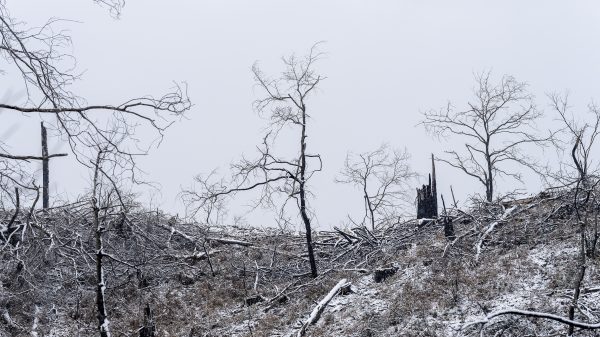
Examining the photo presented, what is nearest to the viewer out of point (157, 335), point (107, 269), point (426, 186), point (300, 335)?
point (300, 335)

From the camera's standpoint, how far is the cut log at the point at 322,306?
1217cm

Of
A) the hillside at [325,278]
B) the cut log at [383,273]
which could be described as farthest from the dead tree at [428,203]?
the cut log at [383,273]

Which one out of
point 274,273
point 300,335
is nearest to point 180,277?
point 274,273

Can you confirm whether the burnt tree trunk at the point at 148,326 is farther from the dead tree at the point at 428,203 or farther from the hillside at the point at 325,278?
the dead tree at the point at 428,203

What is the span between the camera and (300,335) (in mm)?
11945

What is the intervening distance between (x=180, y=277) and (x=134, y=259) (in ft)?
4.52

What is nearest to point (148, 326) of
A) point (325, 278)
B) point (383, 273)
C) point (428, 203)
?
point (325, 278)

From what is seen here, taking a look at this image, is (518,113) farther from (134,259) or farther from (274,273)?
(134,259)

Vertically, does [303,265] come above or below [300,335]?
above

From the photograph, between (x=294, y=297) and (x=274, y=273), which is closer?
(x=294, y=297)

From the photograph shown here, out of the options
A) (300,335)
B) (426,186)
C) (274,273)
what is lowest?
(300,335)

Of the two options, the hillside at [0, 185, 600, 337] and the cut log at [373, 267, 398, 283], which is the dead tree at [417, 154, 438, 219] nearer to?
the hillside at [0, 185, 600, 337]

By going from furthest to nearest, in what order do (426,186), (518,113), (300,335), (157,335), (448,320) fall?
(518,113)
(426,186)
(157,335)
(300,335)
(448,320)

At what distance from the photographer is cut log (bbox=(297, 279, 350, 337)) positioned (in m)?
12.2
